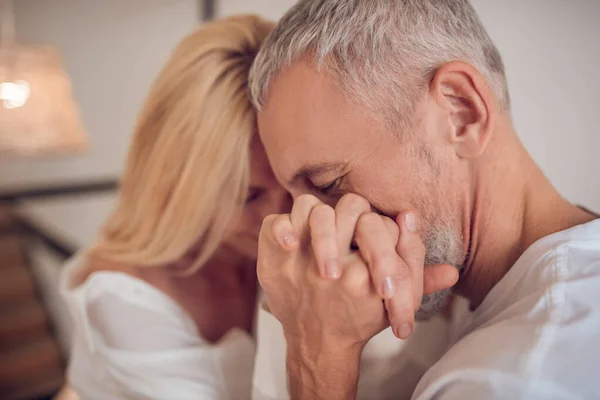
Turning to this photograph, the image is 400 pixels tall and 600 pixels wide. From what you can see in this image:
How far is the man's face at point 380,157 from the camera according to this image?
595 millimetres

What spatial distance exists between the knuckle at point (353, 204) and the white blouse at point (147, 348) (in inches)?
19.4

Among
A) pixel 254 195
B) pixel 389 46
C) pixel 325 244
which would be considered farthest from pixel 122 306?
pixel 389 46

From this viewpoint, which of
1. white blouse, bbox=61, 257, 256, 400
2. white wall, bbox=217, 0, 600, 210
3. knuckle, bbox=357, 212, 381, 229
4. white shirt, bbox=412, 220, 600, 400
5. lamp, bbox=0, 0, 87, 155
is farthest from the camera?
lamp, bbox=0, 0, 87, 155

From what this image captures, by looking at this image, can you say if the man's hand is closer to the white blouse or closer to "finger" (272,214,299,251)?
"finger" (272,214,299,251)

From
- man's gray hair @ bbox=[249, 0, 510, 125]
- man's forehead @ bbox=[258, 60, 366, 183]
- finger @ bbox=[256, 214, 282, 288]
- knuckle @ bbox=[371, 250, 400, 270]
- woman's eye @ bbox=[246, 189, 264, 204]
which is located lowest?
woman's eye @ bbox=[246, 189, 264, 204]

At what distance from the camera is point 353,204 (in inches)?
21.7

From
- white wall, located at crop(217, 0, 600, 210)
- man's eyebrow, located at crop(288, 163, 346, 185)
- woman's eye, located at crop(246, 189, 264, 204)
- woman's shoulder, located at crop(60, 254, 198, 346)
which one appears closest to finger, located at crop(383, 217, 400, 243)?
man's eyebrow, located at crop(288, 163, 346, 185)

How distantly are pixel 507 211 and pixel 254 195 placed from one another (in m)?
0.47

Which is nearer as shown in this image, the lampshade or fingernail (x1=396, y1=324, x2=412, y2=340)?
fingernail (x1=396, y1=324, x2=412, y2=340)

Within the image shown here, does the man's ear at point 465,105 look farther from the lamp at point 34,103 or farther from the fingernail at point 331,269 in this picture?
the lamp at point 34,103

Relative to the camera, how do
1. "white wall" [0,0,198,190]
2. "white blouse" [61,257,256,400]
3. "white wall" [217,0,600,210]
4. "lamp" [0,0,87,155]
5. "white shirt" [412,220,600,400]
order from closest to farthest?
"white shirt" [412,220,600,400] → "white wall" [217,0,600,210] → "white blouse" [61,257,256,400] → "white wall" [0,0,198,190] → "lamp" [0,0,87,155]

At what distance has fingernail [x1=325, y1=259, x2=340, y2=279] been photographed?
0.50 m

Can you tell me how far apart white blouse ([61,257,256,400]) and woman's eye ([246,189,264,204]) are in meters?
0.27

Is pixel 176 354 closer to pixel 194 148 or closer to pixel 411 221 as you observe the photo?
pixel 194 148
